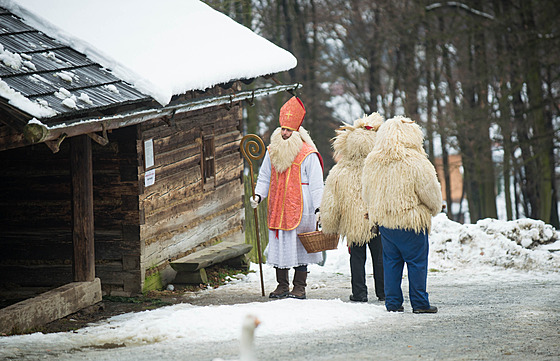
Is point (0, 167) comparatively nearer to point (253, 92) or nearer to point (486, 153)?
point (253, 92)

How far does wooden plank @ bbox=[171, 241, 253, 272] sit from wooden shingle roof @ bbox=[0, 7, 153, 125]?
229 centimetres

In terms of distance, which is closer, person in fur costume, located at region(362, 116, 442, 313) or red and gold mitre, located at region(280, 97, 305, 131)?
person in fur costume, located at region(362, 116, 442, 313)

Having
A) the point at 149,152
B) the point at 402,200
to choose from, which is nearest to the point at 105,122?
the point at 149,152

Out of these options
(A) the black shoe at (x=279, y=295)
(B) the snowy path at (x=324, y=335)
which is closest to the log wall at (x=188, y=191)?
(A) the black shoe at (x=279, y=295)

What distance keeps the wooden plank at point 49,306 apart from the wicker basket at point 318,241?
2323 mm

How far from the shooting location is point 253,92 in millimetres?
10383

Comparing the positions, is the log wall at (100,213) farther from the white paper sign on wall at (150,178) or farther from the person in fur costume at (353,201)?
the person in fur costume at (353,201)

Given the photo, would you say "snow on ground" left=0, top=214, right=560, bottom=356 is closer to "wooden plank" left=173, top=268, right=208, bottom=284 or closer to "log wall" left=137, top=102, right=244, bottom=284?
"wooden plank" left=173, top=268, right=208, bottom=284

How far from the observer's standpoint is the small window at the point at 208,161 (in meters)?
10.9

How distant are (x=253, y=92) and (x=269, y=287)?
267 centimetres

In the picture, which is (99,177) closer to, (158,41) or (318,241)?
(158,41)

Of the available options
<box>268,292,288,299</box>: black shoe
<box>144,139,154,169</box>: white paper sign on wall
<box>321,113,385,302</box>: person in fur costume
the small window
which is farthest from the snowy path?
the small window

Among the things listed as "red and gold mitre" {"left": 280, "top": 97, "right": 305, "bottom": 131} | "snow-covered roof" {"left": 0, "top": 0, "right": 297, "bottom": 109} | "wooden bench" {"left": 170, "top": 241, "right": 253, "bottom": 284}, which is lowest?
"wooden bench" {"left": 170, "top": 241, "right": 253, "bottom": 284}

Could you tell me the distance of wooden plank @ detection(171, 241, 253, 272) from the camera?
9594 mm
